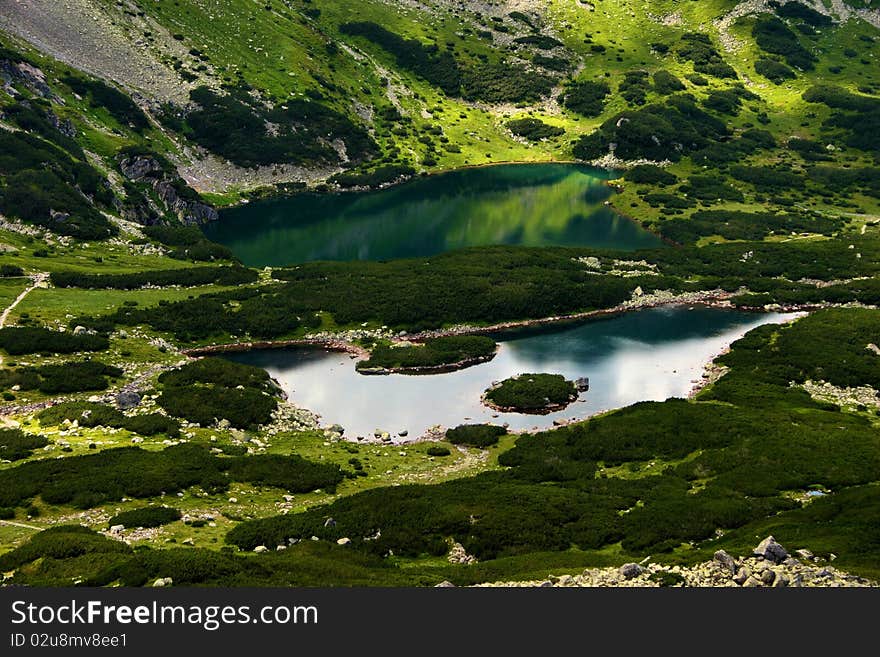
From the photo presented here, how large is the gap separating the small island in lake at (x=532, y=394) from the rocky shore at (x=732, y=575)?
137 feet

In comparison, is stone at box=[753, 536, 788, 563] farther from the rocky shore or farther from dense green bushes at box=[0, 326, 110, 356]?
dense green bushes at box=[0, 326, 110, 356]

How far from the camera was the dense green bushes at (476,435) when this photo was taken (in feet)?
225

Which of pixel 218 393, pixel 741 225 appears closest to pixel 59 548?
pixel 218 393

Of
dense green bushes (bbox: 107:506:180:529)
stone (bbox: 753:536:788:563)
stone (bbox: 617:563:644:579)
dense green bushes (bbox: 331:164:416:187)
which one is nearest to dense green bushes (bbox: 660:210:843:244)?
dense green bushes (bbox: 331:164:416:187)

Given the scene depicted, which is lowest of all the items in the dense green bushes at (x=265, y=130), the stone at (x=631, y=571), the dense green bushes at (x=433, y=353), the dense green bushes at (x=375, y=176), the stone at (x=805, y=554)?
the dense green bushes at (x=433, y=353)

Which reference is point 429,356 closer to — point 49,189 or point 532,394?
point 532,394

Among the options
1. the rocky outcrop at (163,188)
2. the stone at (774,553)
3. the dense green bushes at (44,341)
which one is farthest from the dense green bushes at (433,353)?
the rocky outcrop at (163,188)

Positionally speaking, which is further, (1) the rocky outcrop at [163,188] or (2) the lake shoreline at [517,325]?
(1) the rocky outcrop at [163,188]

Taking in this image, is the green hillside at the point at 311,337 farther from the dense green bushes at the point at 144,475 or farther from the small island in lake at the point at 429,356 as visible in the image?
the small island in lake at the point at 429,356

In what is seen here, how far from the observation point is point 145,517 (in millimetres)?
44719

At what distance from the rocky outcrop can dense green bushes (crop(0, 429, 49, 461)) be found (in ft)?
268

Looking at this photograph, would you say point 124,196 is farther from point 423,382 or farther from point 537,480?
point 537,480

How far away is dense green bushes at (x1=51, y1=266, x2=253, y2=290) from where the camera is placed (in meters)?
98.6

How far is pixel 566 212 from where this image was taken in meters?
166
